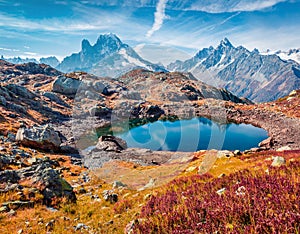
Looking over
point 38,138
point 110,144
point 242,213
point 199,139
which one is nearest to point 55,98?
point 110,144

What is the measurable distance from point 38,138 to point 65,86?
11909 cm

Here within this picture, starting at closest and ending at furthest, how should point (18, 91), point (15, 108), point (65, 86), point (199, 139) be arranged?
1. point (15, 108)
2. point (199, 139)
3. point (18, 91)
4. point (65, 86)

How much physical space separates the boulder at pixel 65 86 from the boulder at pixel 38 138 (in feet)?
374

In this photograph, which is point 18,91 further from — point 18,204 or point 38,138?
point 18,204

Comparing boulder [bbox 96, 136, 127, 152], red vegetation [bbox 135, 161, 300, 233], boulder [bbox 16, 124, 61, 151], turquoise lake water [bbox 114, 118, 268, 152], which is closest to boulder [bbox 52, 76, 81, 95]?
turquoise lake water [bbox 114, 118, 268, 152]

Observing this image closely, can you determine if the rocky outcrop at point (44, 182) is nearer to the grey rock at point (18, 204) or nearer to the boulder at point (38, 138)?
the grey rock at point (18, 204)

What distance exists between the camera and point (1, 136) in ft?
152

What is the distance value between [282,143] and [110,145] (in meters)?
56.3

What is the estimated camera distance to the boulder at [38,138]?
47.1 meters

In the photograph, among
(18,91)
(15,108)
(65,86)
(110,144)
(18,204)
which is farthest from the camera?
(65,86)

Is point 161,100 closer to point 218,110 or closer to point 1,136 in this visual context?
point 218,110

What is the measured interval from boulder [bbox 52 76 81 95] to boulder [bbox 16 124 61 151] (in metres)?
114

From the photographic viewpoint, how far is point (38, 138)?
49000mm

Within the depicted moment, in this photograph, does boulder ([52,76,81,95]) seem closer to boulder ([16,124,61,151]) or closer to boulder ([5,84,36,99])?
boulder ([5,84,36,99])
